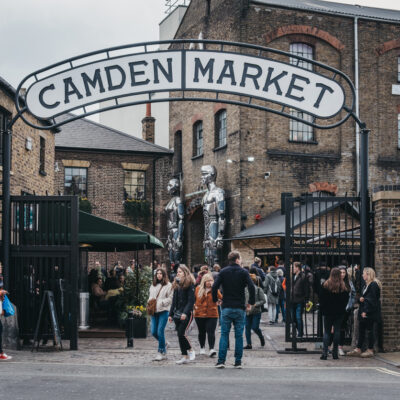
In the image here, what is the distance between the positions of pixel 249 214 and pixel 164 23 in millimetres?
20799

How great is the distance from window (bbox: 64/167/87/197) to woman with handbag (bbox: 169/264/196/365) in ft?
69.6

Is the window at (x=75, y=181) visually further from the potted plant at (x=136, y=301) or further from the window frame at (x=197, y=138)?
the potted plant at (x=136, y=301)

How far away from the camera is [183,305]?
1179 cm

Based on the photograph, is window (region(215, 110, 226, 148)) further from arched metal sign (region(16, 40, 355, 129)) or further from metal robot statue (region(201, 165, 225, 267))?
arched metal sign (region(16, 40, 355, 129))

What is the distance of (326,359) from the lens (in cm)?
1208

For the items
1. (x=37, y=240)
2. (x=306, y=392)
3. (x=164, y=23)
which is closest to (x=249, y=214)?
(x=37, y=240)

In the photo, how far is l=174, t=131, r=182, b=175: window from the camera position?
109 feet

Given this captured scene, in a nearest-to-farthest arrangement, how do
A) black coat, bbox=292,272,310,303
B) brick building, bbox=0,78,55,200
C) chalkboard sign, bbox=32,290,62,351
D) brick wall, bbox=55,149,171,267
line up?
chalkboard sign, bbox=32,290,62,351 → black coat, bbox=292,272,310,303 → brick building, bbox=0,78,55,200 → brick wall, bbox=55,149,171,267

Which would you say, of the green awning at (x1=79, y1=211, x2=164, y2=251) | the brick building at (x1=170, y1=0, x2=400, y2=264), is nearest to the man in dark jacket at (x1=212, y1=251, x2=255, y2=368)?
the green awning at (x1=79, y1=211, x2=164, y2=251)

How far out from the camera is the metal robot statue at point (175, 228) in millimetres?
30906

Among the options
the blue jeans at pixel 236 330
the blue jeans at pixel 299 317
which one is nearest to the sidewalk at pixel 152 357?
the blue jeans at pixel 299 317

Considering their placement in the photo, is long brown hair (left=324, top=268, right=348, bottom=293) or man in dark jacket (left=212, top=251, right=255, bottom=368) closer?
man in dark jacket (left=212, top=251, right=255, bottom=368)

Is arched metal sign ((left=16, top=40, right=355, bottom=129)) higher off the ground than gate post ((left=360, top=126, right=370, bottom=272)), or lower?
higher

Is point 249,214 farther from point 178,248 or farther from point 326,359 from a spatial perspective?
point 326,359
